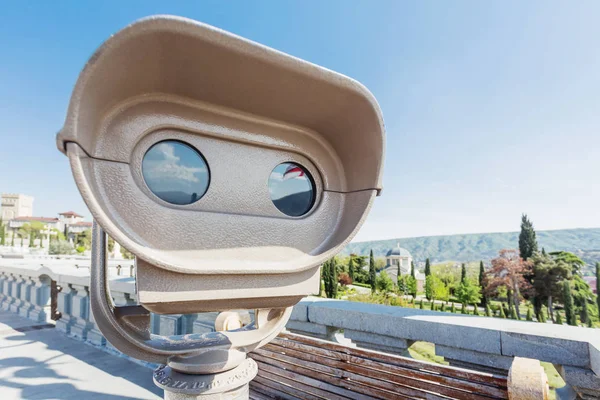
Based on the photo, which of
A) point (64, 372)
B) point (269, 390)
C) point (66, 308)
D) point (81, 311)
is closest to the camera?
point (269, 390)

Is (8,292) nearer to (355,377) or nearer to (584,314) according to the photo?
(355,377)

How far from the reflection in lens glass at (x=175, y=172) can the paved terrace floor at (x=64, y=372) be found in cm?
225

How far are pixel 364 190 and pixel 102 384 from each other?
290cm

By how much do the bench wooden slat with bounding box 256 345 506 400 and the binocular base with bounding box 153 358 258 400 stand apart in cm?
72

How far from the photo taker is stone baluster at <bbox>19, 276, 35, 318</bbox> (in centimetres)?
541

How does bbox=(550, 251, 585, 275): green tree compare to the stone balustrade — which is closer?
the stone balustrade

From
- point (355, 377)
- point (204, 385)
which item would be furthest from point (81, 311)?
point (355, 377)

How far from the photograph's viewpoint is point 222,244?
1233 mm

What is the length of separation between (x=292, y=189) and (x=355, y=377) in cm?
125

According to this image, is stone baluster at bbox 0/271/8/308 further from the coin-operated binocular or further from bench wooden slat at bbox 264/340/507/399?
the coin-operated binocular

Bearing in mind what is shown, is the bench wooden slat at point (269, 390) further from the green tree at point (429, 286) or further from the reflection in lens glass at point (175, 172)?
the green tree at point (429, 286)

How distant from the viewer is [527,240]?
99.7 ft

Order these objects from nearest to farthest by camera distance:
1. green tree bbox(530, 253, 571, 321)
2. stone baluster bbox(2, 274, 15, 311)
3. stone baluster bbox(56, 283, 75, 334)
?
stone baluster bbox(56, 283, 75, 334) → stone baluster bbox(2, 274, 15, 311) → green tree bbox(530, 253, 571, 321)

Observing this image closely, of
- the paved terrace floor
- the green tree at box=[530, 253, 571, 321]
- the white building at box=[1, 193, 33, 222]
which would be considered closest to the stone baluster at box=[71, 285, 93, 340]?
the paved terrace floor
